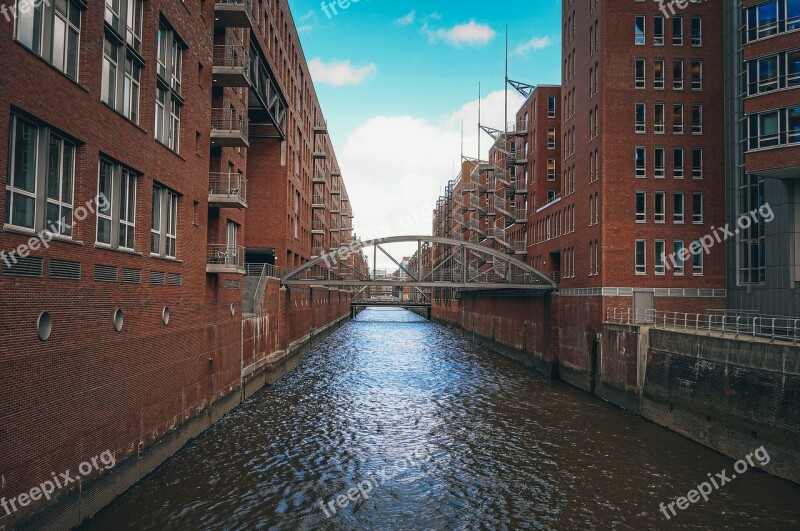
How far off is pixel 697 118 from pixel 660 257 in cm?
709

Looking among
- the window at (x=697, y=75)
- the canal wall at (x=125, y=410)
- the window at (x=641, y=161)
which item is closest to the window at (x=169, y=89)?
the canal wall at (x=125, y=410)

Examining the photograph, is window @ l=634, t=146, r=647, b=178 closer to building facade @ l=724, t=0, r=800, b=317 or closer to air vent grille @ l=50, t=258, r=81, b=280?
building facade @ l=724, t=0, r=800, b=317

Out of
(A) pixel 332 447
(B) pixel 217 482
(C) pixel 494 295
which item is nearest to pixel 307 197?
(C) pixel 494 295

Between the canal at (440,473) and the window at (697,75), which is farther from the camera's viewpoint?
the window at (697,75)

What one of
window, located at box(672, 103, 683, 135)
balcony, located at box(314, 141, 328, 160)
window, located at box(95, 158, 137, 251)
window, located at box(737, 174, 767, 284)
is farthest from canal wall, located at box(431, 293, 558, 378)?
window, located at box(95, 158, 137, 251)

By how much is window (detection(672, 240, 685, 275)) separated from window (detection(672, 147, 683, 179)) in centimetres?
325

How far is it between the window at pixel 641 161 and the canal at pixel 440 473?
11.0m

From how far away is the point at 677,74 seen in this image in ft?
90.1

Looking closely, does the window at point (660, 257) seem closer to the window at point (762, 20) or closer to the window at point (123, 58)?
the window at point (762, 20)

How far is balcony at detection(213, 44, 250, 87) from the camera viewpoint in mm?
20234

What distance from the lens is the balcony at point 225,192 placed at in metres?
19.7

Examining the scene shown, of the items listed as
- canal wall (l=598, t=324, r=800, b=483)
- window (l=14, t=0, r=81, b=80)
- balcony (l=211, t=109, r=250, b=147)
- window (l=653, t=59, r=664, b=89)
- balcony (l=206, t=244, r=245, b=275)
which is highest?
window (l=653, t=59, r=664, b=89)

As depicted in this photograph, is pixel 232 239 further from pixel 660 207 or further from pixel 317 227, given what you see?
pixel 317 227

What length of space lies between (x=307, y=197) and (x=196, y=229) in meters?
26.6
